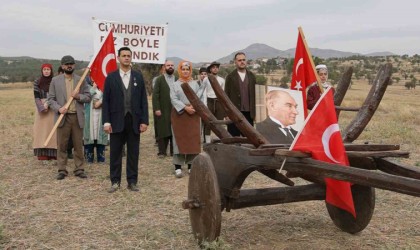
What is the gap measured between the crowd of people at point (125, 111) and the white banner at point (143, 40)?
0.98 m

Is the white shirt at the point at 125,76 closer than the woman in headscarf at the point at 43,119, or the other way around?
the white shirt at the point at 125,76

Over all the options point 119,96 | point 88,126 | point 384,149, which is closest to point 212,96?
point 88,126

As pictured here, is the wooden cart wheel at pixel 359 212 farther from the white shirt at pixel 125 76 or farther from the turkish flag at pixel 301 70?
the white shirt at pixel 125 76

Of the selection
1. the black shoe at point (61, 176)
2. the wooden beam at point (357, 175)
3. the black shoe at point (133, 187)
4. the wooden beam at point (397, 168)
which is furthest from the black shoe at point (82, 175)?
the wooden beam at point (397, 168)

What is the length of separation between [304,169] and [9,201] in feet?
13.9

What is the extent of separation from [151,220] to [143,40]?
5477 mm

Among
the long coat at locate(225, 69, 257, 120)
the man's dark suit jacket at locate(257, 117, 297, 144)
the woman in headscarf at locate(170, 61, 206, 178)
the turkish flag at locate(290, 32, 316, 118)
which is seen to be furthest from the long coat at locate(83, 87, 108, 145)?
the man's dark suit jacket at locate(257, 117, 297, 144)

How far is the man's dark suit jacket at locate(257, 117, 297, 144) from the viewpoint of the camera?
3846 millimetres

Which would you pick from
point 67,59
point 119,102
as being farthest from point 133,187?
point 67,59

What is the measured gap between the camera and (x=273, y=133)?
3.89 m

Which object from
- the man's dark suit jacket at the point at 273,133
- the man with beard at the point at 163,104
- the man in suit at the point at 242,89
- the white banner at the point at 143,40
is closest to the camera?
the man's dark suit jacket at the point at 273,133

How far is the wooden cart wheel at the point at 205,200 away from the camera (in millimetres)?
Result: 3703

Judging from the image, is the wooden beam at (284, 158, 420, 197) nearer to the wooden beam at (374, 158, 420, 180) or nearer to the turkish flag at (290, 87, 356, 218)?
the turkish flag at (290, 87, 356, 218)

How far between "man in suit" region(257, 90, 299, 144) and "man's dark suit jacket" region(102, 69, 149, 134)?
2731 mm
